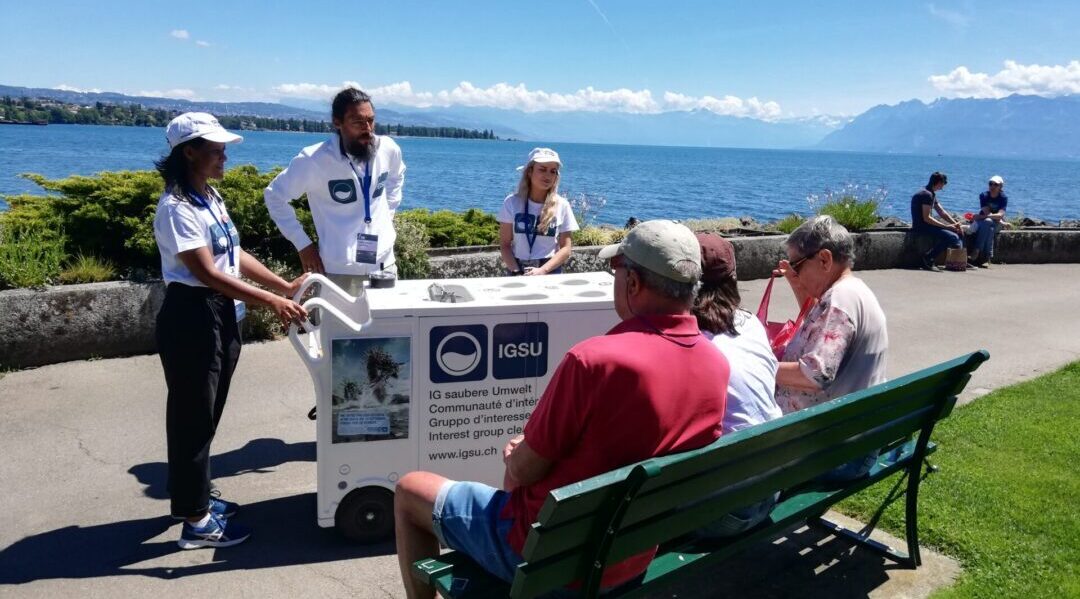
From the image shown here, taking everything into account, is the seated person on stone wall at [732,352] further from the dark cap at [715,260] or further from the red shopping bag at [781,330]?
the red shopping bag at [781,330]

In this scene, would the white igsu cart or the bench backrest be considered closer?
the bench backrest

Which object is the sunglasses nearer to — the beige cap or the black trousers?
the beige cap

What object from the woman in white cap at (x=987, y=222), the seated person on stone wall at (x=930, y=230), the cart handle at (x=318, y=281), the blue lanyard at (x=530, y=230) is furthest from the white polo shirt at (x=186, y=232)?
the woman in white cap at (x=987, y=222)

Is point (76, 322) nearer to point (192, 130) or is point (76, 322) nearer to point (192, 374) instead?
point (192, 374)

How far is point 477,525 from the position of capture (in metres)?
2.77

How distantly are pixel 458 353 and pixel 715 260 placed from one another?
1.45 m

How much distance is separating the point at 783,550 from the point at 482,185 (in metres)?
53.6

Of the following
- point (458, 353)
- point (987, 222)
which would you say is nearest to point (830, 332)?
point (458, 353)

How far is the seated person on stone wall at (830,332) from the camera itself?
3.65m

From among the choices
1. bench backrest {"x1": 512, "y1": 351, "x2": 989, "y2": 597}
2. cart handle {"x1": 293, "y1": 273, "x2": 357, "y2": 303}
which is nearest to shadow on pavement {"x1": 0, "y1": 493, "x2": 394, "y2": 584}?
cart handle {"x1": 293, "y1": 273, "x2": 357, "y2": 303}

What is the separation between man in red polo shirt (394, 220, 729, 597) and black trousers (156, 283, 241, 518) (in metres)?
1.64

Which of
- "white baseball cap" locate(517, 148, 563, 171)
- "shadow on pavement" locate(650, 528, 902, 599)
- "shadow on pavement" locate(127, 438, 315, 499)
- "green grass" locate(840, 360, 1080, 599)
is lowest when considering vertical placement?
"shadow on pavement" locate(127, 438, 315, 499)

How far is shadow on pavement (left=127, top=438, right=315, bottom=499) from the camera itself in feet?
16.1

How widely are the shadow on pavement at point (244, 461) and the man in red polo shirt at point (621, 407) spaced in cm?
262
